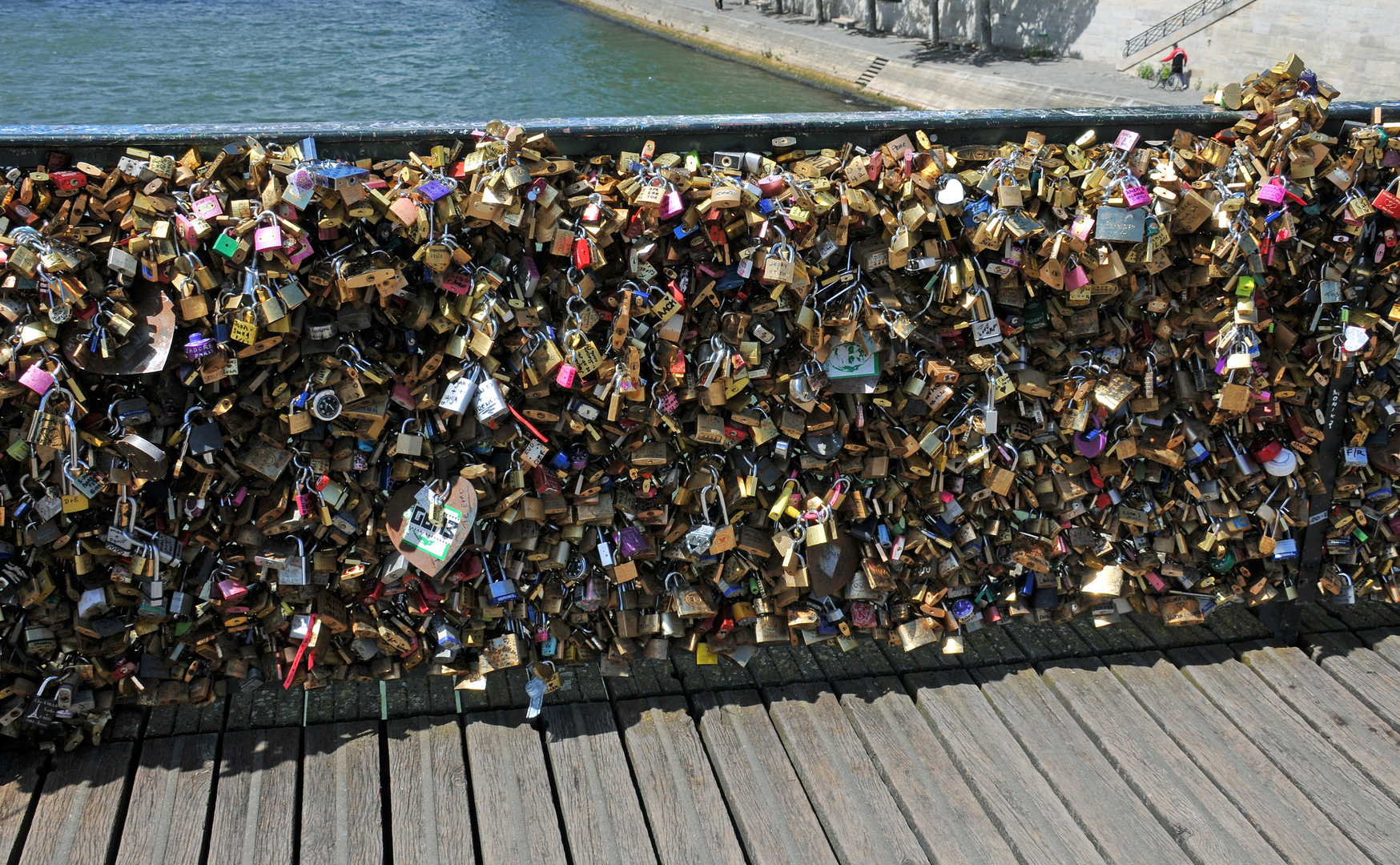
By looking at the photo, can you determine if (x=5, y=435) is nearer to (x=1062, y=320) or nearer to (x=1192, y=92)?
(x=1062, y=320)

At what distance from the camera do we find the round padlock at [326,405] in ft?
9.11

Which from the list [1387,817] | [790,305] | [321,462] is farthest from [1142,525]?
[321,462]

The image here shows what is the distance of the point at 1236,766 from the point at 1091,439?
1.17 m

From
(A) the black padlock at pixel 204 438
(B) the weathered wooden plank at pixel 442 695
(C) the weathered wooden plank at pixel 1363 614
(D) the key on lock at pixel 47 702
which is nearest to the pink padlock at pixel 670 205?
(A) the black padlock at pixel 204 438

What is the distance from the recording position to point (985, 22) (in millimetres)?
32125

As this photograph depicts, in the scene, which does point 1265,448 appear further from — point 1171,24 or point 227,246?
point 1171,24

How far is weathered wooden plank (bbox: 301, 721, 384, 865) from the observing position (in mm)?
2768

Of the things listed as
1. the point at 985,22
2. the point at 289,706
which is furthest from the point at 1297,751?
the point at 985,22

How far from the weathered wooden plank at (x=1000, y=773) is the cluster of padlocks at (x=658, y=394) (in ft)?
0.62

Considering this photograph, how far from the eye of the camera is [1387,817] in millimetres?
3078

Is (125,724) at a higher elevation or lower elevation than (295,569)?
lower

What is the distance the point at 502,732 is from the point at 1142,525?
243cm

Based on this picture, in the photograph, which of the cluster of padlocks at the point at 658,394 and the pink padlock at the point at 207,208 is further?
the cluster of padlocks at the point at 658,394

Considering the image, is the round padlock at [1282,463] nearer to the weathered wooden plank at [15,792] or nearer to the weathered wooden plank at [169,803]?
the weathered wooden plank at [169,803]
